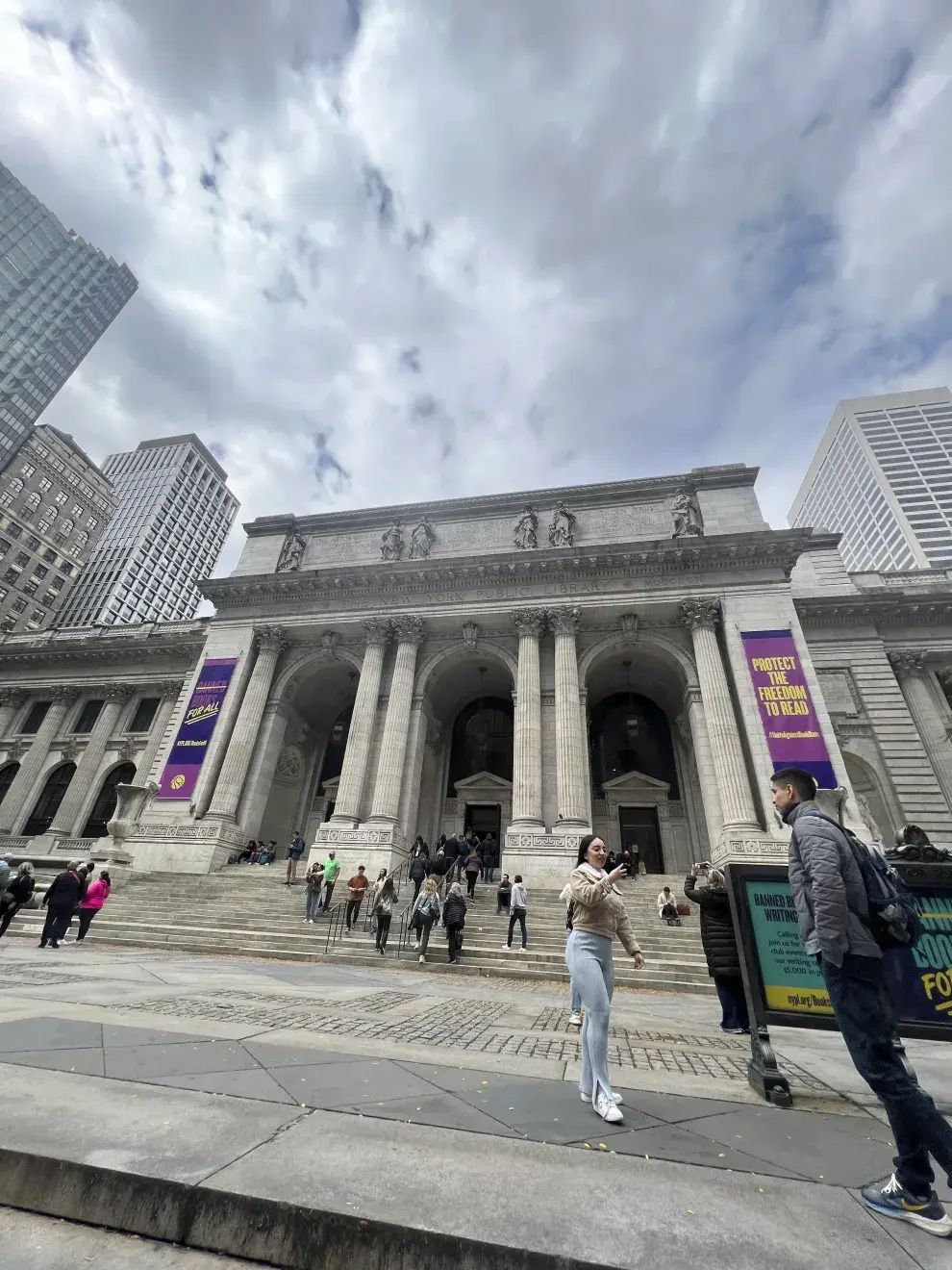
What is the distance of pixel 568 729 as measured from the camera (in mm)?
22375

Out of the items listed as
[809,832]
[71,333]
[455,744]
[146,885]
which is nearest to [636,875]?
[455,744]

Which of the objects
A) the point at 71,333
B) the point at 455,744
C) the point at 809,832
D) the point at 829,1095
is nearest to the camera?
the point at 809,832

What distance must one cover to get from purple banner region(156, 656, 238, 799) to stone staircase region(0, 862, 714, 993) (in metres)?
5.28

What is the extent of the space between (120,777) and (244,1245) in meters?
36.9

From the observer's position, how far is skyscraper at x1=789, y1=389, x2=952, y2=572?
292 ft

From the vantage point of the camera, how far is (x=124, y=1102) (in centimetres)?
282

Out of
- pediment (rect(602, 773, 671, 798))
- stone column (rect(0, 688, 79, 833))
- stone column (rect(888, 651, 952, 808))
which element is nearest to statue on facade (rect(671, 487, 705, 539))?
stone column (rect(888, 651, 952, 808))

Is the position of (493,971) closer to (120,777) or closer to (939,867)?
(939,867)

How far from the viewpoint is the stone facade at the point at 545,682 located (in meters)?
22.0

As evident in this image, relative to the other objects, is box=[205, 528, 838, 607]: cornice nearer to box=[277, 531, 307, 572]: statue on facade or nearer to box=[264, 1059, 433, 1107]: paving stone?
box=[277, 531, 307, 572]: statue on facade

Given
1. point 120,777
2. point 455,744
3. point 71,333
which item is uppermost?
point 71,333

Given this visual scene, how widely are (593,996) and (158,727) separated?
35343 millimetres

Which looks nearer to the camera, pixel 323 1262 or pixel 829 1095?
pixel 323 1262

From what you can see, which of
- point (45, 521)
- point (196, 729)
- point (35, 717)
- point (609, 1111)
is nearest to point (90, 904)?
point (196, 729)
